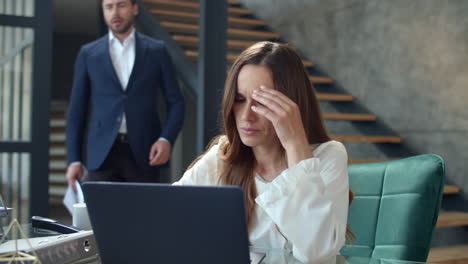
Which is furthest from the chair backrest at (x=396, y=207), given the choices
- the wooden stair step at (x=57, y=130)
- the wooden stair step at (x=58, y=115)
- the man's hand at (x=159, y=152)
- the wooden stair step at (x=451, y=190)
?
the wooden stair step at (x=58, y=115)

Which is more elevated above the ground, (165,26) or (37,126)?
(165,26)

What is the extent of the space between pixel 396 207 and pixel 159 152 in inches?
63.3

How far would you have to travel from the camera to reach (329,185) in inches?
53.9

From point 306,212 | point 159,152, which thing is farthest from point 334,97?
point 306,212

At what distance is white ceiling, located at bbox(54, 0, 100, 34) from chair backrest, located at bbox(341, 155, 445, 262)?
565cm

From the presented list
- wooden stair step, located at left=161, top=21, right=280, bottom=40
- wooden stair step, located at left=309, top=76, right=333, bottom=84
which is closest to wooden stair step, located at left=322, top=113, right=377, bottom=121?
wooden stair step, located at left=309, top=76, right=333, bottom=84

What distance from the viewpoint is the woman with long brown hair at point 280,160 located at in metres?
1.20

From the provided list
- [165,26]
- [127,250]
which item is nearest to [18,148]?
[165,26]

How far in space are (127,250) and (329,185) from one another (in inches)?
23.5

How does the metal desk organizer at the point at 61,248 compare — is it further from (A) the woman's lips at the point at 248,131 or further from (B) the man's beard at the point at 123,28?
(B) the man's beard at the point at 123,28

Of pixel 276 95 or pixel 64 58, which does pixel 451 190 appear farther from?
pixel 64 58

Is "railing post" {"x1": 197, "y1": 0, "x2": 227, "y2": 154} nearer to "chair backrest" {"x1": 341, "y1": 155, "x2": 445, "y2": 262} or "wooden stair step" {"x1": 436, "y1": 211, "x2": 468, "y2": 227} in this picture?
"wooden stair step" {"x1": 436, "y1": 211, "x2": 468, "y2": 227}

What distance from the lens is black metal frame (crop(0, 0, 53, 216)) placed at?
322cm

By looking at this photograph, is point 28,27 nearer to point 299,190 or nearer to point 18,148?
point 18,148
